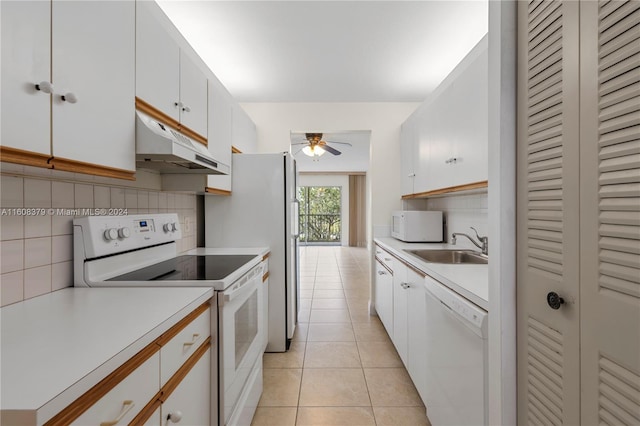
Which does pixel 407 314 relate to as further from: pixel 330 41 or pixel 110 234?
pixel 330 41

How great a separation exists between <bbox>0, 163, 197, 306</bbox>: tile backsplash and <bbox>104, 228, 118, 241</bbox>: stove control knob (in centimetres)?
13

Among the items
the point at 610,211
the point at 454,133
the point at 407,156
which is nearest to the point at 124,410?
the point at 610,211

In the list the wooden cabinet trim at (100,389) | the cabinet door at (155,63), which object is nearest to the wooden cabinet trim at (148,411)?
the wooden cabinet trim at (100,389)

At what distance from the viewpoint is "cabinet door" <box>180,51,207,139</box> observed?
182 centimetres

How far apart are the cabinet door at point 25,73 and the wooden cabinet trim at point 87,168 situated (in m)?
0.06

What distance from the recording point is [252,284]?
1.86m

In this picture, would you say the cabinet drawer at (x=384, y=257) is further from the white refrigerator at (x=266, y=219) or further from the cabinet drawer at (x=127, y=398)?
the cabinet drawer at (x=127, y=398)

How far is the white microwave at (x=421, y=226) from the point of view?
3.01 metres

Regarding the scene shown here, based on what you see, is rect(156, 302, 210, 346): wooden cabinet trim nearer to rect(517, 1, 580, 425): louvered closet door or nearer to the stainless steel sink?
rect(517, 1, 580, 425): louvered closet door

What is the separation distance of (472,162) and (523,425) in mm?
1383

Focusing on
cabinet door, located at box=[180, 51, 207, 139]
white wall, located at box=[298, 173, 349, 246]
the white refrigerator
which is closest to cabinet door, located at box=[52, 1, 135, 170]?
cabinet door, located at box=[180, 51, 207, 139]

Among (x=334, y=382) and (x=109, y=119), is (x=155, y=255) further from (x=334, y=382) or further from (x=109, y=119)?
(x=334, y=382)

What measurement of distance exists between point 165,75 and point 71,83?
67cm

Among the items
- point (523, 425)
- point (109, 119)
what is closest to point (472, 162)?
point (523, 425)
